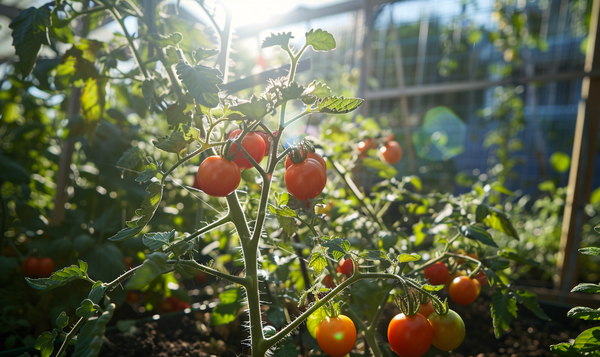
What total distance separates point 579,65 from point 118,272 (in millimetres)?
4108

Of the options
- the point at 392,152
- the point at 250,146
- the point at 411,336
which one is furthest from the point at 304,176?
the point at 392,152

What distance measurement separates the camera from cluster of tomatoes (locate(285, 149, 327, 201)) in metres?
0.59

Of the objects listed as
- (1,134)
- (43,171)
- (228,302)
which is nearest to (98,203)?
(43,171)

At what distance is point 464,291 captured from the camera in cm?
79

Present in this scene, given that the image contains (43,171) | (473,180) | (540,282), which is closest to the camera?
(43,171)

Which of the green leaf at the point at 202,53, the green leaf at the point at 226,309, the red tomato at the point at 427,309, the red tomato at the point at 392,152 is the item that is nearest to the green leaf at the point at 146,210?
the green leaf at the point at 202,53

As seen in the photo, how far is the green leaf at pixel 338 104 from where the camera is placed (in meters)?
0.52

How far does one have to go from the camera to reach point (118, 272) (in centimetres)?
94

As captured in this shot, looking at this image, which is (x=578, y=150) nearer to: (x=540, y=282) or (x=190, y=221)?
(x=540, y=282)

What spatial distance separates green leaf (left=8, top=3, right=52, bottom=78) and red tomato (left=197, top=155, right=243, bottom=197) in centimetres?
54

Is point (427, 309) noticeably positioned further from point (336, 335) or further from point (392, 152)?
point (392, 152)

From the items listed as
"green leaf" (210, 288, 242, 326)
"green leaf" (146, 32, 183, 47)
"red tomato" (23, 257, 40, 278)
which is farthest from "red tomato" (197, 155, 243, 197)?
"red tomato" (23, 257, 40, 278)

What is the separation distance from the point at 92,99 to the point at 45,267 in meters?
0.53

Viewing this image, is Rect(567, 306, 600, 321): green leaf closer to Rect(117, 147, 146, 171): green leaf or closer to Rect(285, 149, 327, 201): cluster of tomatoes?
Rect(285, 149, 327, 201): cluster of tomatoes
